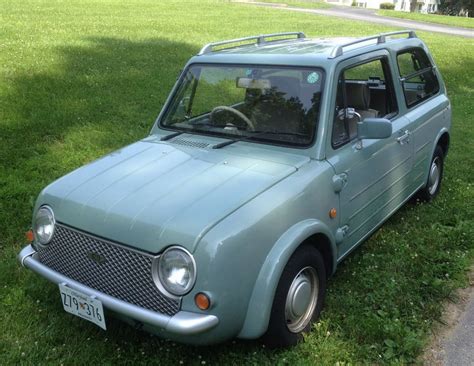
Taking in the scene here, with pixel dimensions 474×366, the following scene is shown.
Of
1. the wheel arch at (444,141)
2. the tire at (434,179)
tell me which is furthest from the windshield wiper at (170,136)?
the wheel arch at (444,141)

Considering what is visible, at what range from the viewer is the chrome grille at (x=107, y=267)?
262 centimetres

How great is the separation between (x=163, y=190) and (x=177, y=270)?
55cm

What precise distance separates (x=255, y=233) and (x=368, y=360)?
111 centimetres

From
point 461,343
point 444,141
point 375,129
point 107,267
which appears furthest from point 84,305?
point 444,141

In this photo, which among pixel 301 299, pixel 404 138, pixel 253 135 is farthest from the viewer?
pixel 404 138

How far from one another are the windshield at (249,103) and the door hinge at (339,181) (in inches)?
11.9

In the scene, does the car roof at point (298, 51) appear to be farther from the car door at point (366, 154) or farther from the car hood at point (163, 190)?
the car hood at point (163, 190)

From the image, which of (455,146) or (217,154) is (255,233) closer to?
(217,154)

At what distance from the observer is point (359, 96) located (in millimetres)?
4258

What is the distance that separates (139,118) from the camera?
7691 millimetres

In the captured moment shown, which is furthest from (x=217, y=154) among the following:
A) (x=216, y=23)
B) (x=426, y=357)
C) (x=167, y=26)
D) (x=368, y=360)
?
(x=216, y=23)

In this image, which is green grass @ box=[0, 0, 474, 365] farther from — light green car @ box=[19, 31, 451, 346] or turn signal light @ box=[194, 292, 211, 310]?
turn signal light @ box=[194, 292, 211, 310]

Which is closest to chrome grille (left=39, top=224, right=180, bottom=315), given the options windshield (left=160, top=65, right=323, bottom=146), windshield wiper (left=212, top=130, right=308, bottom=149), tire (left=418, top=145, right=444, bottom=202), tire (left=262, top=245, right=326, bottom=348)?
tire (left=262, top=245, right=326, bottom=348)

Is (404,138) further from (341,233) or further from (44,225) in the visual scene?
(44,225)
